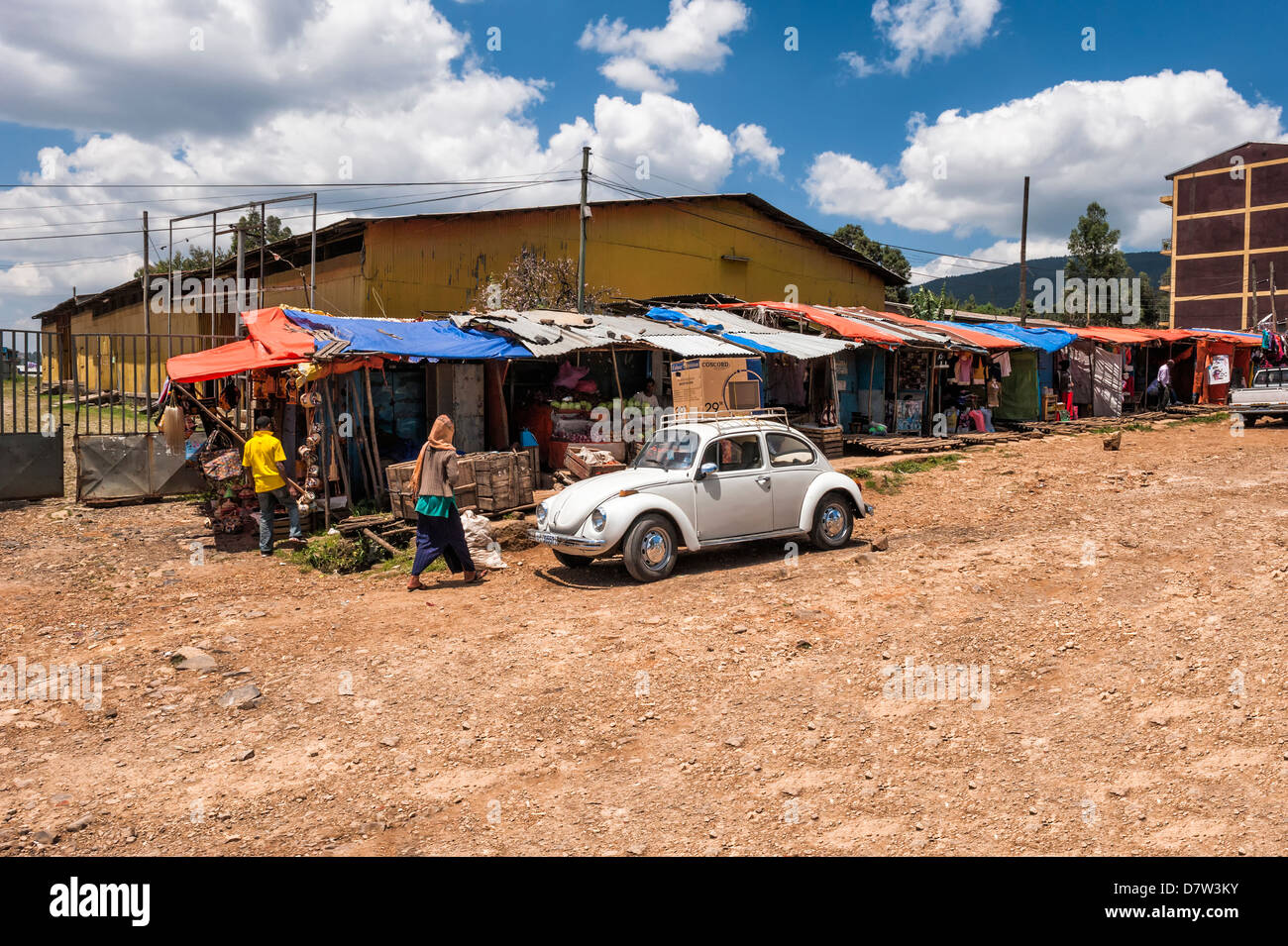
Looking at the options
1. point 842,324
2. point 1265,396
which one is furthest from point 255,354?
point 1265,396

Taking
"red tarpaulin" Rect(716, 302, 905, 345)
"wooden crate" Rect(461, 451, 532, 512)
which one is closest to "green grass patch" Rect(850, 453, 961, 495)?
"red tarpaulin" Rect(716, 302, 905, 345)

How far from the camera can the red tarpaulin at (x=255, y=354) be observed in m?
11.8

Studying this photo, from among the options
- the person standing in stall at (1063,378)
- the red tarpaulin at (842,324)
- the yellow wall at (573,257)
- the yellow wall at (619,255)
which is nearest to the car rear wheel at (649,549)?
the red tarpaulin at (842,324)

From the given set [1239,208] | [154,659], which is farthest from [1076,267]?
[154,659]

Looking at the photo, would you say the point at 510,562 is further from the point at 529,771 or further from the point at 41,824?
the point at 41,824

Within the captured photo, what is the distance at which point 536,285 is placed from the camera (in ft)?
79.9

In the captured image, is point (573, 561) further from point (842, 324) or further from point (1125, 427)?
point (1125, 427)

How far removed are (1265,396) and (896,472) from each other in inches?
500

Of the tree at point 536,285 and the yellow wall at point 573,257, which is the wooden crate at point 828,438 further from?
the yellow wall at point 573,257

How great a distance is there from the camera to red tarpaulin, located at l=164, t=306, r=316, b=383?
38.5ft

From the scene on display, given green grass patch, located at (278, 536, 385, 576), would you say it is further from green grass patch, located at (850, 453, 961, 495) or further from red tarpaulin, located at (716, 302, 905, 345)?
red tarpaulin, located at (716, 302, 905, 345)

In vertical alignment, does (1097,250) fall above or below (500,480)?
above

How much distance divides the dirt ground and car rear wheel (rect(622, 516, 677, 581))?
236 millimetres
